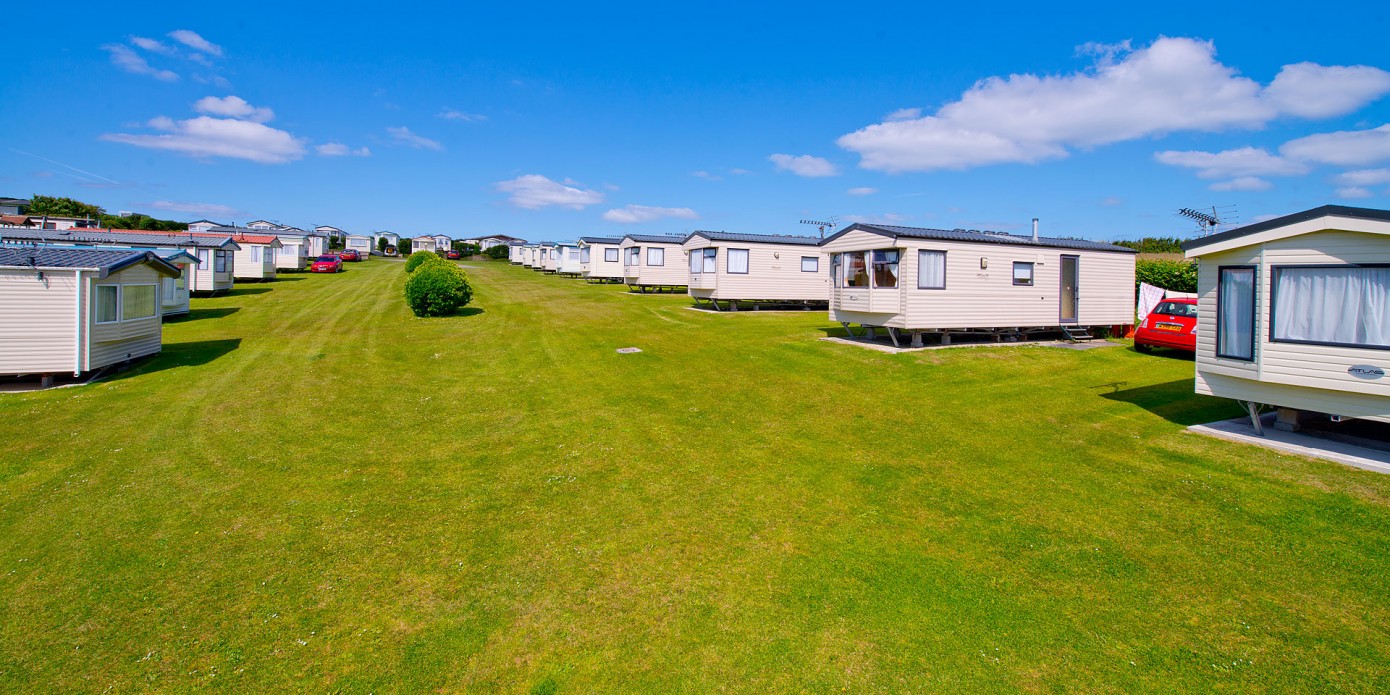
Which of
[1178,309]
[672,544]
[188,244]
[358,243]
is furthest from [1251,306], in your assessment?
[358,243]

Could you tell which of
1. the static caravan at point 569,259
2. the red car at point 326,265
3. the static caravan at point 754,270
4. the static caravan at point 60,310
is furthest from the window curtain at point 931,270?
the red car at point 326,265

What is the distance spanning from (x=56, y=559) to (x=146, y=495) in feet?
4.89

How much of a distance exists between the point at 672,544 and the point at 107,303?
1352cm

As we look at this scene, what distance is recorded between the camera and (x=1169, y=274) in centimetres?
2302

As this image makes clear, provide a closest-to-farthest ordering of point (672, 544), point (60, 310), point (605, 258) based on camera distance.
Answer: point (672, 544), point (60, 310), point (605, 258)

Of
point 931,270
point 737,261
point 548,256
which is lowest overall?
point 931,270

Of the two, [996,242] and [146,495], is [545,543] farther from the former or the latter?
[996,242]

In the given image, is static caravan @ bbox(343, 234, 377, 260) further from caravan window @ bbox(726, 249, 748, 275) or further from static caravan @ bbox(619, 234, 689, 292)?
caravan window @ bbox(726, 249, 748, 275)

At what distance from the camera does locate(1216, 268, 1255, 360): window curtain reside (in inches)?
355

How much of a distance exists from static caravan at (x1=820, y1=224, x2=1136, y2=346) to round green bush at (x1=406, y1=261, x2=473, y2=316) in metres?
12.0

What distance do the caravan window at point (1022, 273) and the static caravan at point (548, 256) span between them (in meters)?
38.1

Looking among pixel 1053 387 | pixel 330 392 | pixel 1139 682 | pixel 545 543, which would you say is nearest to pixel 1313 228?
pixel 1053 387

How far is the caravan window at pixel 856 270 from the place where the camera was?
17552 millimetres

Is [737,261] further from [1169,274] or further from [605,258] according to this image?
[605,258]
